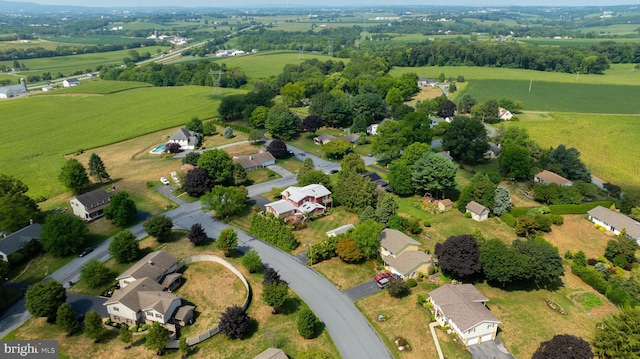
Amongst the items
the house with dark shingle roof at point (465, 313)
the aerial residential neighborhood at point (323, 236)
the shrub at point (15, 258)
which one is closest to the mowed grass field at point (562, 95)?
the aerial residential neighborhood at point (323, 236)

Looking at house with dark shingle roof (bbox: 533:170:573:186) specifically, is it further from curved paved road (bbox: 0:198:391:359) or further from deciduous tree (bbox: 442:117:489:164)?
curved paved road (bbox: 0:198:391:359)

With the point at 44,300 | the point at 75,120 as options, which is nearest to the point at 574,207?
the point at 44,300

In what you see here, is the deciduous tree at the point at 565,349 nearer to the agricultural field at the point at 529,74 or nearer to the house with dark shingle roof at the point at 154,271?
the house with dark shingle roof at the point at 154,271

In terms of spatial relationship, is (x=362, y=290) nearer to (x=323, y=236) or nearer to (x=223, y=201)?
(x=323, y=236)

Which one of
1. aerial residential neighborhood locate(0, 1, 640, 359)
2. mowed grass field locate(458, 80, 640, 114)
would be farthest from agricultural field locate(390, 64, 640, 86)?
aerial residential neighborhood locate(0, 1, 640, 359)

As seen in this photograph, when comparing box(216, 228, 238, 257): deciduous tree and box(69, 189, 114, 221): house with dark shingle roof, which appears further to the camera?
box(69, 189, 114, 221): house with dark shingle roof

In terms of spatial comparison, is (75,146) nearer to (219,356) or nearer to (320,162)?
(320,162)
